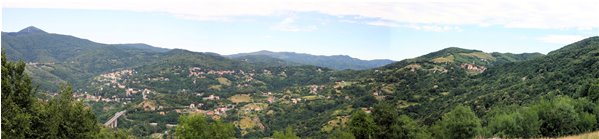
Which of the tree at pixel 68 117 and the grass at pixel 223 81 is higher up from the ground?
the tree at pixel 68 117

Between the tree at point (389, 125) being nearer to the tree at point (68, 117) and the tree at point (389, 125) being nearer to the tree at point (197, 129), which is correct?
the tree at point (197, 129)

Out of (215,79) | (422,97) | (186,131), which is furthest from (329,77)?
(186,131)

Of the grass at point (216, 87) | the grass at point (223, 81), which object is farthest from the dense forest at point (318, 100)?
the grass at point (223, 81)

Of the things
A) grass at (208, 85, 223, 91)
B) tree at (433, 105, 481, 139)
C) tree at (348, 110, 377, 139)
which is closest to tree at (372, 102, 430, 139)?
tree at (348, 110, 377, 139)

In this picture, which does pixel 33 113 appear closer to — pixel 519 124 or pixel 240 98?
pixel 519 124

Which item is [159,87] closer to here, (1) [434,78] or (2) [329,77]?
(2) [329,77]

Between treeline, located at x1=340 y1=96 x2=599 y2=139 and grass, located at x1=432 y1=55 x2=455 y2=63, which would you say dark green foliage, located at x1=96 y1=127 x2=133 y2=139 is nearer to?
treeline, located at x1=340 y1=96 x2=599 y2=139
